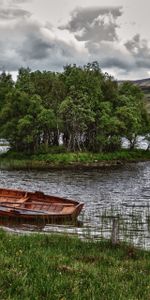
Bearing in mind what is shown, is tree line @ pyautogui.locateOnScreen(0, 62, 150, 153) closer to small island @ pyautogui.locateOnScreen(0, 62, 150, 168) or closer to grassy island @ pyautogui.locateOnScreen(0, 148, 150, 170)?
small island @ pyautogui.locateOnScreen(0, 62, 150, 168)

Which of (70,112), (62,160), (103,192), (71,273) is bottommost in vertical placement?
(103,192)

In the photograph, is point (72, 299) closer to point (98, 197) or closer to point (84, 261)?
point (84, 261)

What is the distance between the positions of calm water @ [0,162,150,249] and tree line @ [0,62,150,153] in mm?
11338

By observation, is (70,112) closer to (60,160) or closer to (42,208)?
(60,160)

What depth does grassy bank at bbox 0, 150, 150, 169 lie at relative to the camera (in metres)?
81.7

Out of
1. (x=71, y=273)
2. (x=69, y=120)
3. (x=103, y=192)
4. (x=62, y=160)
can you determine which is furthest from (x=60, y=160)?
(x=71, y=273)

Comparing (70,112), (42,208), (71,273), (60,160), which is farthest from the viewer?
(70,112)

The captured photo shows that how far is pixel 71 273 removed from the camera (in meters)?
13.6

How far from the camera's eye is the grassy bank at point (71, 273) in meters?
11.1

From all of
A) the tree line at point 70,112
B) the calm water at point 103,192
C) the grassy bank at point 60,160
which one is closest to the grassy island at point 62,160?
the grassy bank at point 60,160

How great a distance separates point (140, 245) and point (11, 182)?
38.9 m

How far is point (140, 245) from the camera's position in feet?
78.4

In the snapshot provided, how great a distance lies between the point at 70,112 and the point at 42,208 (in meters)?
50.6

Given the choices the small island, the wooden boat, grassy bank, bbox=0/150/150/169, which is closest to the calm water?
the wooden boat
